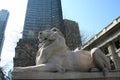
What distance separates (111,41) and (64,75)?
28.7m

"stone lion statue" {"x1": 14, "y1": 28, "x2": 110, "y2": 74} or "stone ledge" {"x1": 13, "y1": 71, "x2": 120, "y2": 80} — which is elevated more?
"stone lion statue" {"x1": 14, "y1": 28, "x2": 110, "y2": 74}

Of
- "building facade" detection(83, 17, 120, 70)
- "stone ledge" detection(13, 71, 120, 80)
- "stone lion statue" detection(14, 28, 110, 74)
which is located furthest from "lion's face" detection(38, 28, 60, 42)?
"building facade" detection(83, 17, 120, 70)

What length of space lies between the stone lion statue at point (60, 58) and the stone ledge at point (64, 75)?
11cm

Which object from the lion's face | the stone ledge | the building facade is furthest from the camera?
the building facade

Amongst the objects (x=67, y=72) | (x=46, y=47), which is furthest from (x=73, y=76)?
(x=46, y=47)

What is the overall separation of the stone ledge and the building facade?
2535cm

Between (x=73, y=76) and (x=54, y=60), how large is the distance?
47cm

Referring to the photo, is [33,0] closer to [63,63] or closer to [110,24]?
[110,24]

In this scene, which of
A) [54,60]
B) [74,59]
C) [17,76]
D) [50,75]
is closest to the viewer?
[17,76]

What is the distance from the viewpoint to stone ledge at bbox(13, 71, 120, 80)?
2.67 m

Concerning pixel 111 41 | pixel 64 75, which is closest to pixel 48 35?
pixel 64 75

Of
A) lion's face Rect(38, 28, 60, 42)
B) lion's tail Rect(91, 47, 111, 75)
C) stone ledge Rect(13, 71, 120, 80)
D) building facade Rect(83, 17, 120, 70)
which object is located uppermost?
building facade Rect(83, 17, 120, 70)

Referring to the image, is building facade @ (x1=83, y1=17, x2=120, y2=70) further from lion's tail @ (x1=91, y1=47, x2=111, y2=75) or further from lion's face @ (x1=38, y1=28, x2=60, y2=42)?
lion's face @ (x1=38, y1=28, x2=60, y2=42)

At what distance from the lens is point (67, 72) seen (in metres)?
2.99
